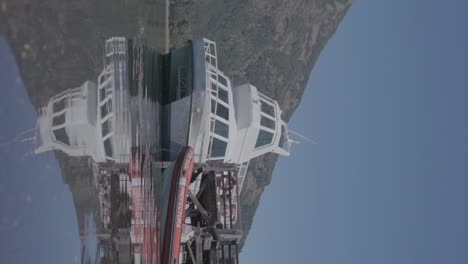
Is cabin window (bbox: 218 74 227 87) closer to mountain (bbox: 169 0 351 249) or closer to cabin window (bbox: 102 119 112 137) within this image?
cabin window (bbox: 102 119 112 137)

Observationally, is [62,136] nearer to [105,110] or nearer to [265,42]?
[105,110]

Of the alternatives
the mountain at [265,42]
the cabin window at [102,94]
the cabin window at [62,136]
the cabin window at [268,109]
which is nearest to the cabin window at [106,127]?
the cabin window at [102,94]

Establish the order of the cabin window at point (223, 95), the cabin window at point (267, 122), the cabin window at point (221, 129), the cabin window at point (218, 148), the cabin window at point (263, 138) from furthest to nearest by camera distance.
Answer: the cabin window at point (263, 138) < the cabin window at point (267, 122) < the cabin window at point (223, 95) < the cabin window at point (218, 148) < the cabin window at point (221, 129)

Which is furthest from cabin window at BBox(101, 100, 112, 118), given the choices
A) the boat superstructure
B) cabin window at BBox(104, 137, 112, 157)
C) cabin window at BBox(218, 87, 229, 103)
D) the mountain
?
the mountain

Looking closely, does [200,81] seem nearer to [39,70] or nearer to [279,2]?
[39,70]

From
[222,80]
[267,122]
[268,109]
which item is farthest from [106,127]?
[268,109]

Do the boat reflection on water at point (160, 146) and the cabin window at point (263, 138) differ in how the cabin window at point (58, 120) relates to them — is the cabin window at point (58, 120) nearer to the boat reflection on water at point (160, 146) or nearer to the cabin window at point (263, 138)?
the boat reflection on water at point (160, 146)
